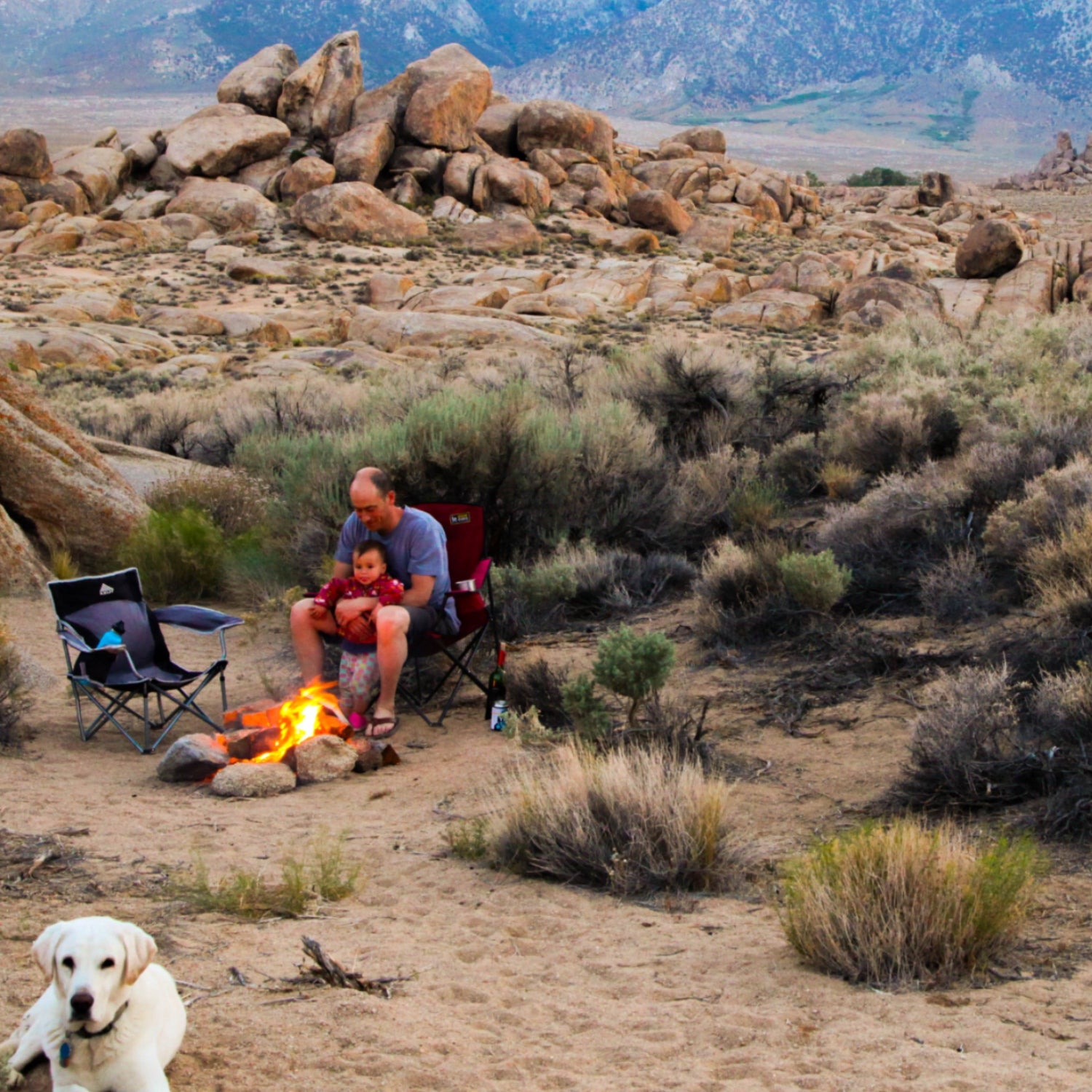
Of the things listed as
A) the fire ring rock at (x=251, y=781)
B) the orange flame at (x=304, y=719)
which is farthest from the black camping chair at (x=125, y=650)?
the fire ring rock at (x=251, y=781)

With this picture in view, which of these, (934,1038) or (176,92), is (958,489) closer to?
(934,1038)

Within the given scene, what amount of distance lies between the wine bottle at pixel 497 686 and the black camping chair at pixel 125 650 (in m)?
1.43

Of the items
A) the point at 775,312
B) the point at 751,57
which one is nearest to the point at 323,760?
the point at 775,312

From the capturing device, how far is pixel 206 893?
155 inches

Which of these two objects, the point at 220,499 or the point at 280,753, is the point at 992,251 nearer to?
the point at 220,499

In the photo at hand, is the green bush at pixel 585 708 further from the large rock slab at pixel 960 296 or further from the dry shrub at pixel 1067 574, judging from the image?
the large rock slab at pixel 960 296

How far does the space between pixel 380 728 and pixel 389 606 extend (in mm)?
667

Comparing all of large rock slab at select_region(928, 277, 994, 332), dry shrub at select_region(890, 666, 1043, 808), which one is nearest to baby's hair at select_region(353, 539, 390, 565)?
dry shrub at select_region(890, 666, 1043, 808)

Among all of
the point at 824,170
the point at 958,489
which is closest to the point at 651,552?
the point at 958,489

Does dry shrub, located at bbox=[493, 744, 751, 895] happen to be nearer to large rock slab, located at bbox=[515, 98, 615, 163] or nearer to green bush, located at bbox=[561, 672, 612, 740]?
green bush, located at bbox=[561, 672, 612, 740]

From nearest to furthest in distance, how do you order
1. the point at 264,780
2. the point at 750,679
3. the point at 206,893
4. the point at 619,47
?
1. the point at 206,893
2. the point at 264,780
3. the point at 750,679
4. the point at 619,47

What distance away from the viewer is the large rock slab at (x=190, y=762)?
568cm

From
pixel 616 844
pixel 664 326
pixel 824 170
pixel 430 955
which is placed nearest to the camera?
pixel 430 955

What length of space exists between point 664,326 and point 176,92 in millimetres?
155254
